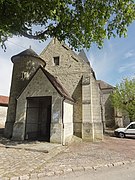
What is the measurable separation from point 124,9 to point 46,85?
24.6 feet

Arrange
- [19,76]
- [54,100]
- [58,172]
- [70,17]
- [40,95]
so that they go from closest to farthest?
[58,172]
[70,17]
[54,100]
[40,95]
[19,76]

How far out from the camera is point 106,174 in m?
5.08

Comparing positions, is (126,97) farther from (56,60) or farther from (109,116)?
(56,60)

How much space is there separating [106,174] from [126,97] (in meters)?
15.3

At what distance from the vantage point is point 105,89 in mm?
31391

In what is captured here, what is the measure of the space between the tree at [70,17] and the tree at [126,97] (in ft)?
37.7

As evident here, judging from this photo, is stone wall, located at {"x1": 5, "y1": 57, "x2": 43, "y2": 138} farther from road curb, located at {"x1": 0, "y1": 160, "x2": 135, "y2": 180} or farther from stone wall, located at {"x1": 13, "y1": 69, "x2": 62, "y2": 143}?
road curb, located at {"x1": 0, "y1": 160, "x2": 135, "y2": 180}

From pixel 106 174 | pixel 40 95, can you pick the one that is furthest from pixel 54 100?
pixel 106 174

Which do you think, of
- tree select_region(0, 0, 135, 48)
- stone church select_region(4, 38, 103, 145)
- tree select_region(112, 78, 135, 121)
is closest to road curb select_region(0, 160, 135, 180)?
stone church select_region(4, 38, 103, 145)

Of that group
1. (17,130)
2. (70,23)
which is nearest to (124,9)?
(70,23)

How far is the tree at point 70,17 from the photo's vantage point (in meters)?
7.06

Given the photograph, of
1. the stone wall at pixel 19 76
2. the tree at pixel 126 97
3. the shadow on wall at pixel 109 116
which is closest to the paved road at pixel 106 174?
the stone wall at pixel 19 76

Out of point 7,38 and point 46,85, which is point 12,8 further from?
point 46,85

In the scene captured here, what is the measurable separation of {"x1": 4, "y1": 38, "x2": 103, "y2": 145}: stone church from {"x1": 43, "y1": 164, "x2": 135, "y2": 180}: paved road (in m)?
5.11
